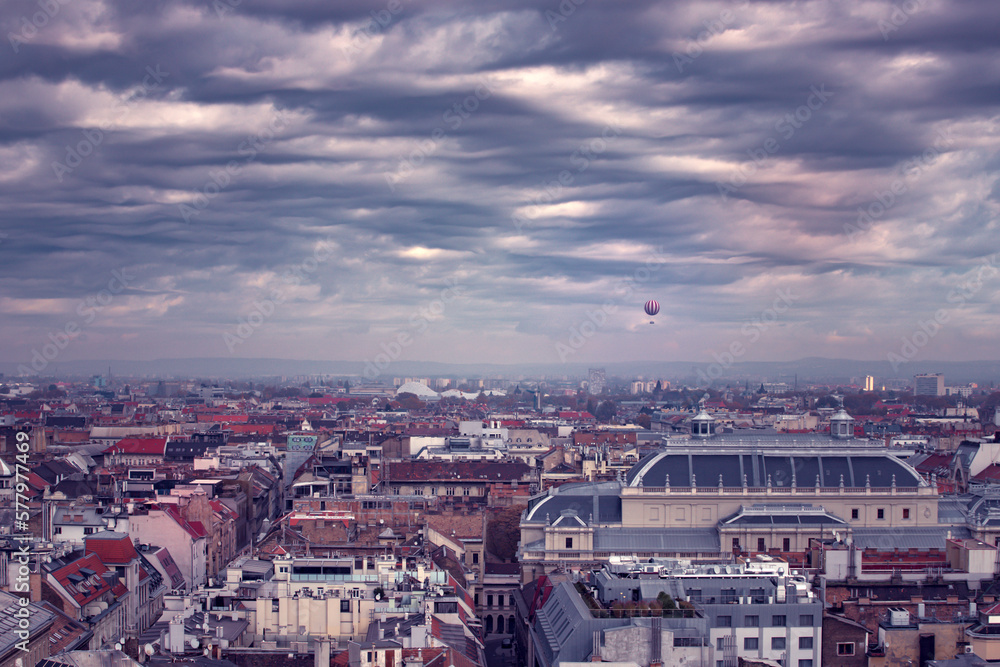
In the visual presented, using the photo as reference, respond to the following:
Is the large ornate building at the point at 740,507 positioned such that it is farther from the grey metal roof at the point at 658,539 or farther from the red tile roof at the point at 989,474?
the red tile roof at the point at 989,474

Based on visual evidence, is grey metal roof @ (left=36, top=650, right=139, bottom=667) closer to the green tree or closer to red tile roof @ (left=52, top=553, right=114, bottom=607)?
red tile roof @ (left=52, top=553, right=114, bottom=607)

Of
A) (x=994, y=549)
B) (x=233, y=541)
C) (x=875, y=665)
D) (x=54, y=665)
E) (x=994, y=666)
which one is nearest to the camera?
(x=54, y=665)

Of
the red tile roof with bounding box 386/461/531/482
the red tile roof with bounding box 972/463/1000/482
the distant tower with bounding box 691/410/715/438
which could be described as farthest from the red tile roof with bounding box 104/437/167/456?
the red tile roof with bounding box 972/463/1000/482

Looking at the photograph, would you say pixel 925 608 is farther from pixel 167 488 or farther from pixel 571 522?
pixel 167 488

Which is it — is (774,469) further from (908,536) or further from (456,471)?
(456,471)

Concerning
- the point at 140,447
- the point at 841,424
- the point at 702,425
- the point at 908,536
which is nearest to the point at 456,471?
the point at 702,425

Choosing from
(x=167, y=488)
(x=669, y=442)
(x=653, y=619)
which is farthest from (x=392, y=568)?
(x=167, y=488)
